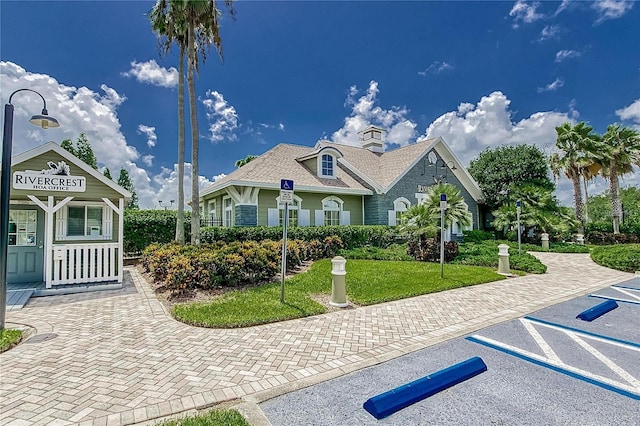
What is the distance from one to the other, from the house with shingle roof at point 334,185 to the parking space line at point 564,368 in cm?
1113

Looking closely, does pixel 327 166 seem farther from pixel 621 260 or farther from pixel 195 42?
pixel 621 260

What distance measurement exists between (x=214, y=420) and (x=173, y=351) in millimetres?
1974

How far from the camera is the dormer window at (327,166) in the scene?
1855 cm

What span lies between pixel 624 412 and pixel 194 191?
12335 millimetres

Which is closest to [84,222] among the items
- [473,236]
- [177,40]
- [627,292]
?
[177,40]

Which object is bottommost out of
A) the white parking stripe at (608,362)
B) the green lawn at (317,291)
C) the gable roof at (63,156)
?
the white parking stripe at (608,362)

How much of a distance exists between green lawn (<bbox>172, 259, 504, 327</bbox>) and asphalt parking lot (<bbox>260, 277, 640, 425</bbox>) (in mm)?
2572

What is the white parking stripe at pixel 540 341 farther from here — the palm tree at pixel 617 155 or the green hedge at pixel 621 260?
the palm tree at pixel 617 155

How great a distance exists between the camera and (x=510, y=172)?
78.6 feet

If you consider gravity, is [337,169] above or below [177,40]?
below

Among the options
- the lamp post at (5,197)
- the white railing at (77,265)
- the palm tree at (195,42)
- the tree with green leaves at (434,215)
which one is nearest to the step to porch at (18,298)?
the white railing at (77,265)

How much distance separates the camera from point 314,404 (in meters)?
3.13

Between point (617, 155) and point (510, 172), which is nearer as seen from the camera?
point (617, 155)

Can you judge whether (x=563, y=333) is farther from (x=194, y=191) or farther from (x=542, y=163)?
(x=542, y=163)
